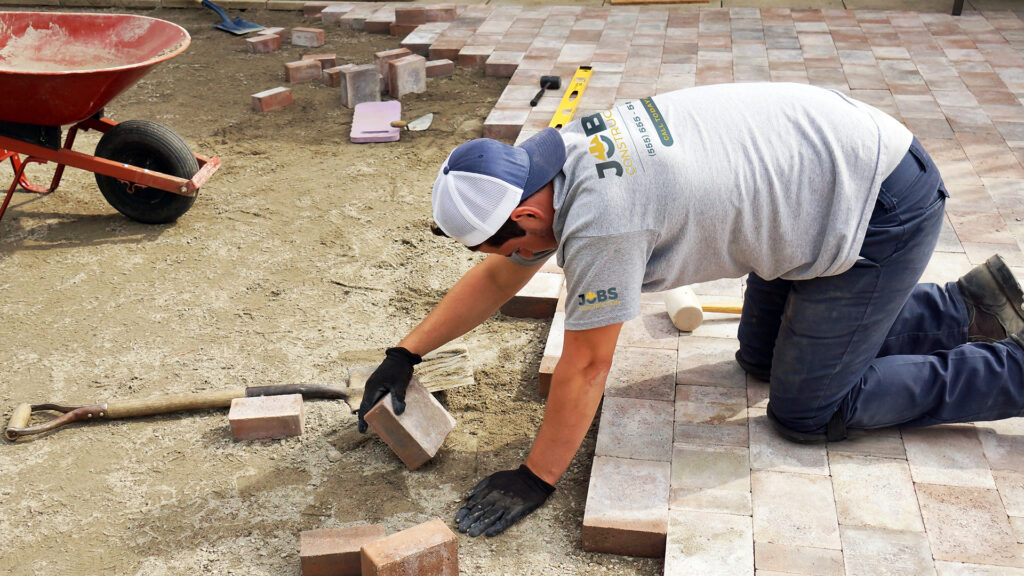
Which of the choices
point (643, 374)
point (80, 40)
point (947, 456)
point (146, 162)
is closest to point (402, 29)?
point (80, 40)

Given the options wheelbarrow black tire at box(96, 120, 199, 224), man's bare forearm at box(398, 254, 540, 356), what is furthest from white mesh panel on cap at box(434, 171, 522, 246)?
wheelbarrow black tire at box(96, 120, 199, 224)

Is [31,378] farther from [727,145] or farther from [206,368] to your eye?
[727,145]

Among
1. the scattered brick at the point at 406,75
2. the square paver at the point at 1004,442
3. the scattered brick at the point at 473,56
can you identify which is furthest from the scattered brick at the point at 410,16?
the square paver at the point at 1004,442

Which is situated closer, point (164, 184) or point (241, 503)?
point (241, 503)

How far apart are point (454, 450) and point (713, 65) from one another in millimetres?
4586

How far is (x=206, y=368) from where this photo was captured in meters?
3.86

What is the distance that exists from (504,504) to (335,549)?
1.90 ft

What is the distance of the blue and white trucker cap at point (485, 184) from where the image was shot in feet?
7.91

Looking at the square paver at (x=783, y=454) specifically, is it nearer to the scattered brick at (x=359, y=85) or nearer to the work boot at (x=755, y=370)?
the work boot at (x=755, y=370)

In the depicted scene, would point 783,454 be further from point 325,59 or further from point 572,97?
point 325,59

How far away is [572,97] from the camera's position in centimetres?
630

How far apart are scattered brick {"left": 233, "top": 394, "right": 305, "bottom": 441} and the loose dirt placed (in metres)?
0.05

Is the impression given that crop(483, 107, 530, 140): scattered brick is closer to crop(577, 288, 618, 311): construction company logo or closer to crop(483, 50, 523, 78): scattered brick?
crop(483, 50, 523, 78): scattered brick

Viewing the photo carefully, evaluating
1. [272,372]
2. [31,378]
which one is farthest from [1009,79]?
[31,378]
